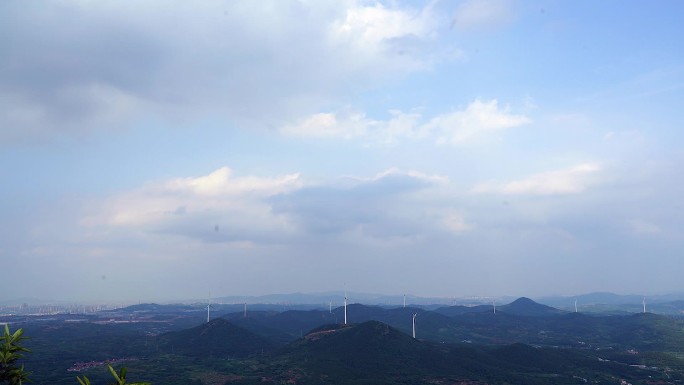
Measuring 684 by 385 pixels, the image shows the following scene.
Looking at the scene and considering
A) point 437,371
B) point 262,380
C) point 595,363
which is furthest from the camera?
point 595,363

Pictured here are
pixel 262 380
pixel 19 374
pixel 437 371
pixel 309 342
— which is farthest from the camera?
pixel 309 342

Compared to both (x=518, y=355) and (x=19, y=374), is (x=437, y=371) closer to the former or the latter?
(x=518, y=355)

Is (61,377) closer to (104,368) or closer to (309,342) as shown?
(104,368)

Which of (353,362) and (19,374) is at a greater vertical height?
(19,374)

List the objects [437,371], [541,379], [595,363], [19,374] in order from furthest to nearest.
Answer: [595,363]
[437,371]
[541,379]
[19,374]

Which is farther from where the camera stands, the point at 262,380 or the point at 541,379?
the point at 541,379

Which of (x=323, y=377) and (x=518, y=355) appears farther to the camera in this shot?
(x=518, y=355)

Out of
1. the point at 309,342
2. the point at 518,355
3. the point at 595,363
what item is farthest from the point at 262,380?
the point at 595,363

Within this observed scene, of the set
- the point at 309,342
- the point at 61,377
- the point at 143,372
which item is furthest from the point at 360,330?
the point at 61,377

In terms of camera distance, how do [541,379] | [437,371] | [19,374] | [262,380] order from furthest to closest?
1. [437,371]
2. [541,379]
3. [262,380]
4. [19,374]
